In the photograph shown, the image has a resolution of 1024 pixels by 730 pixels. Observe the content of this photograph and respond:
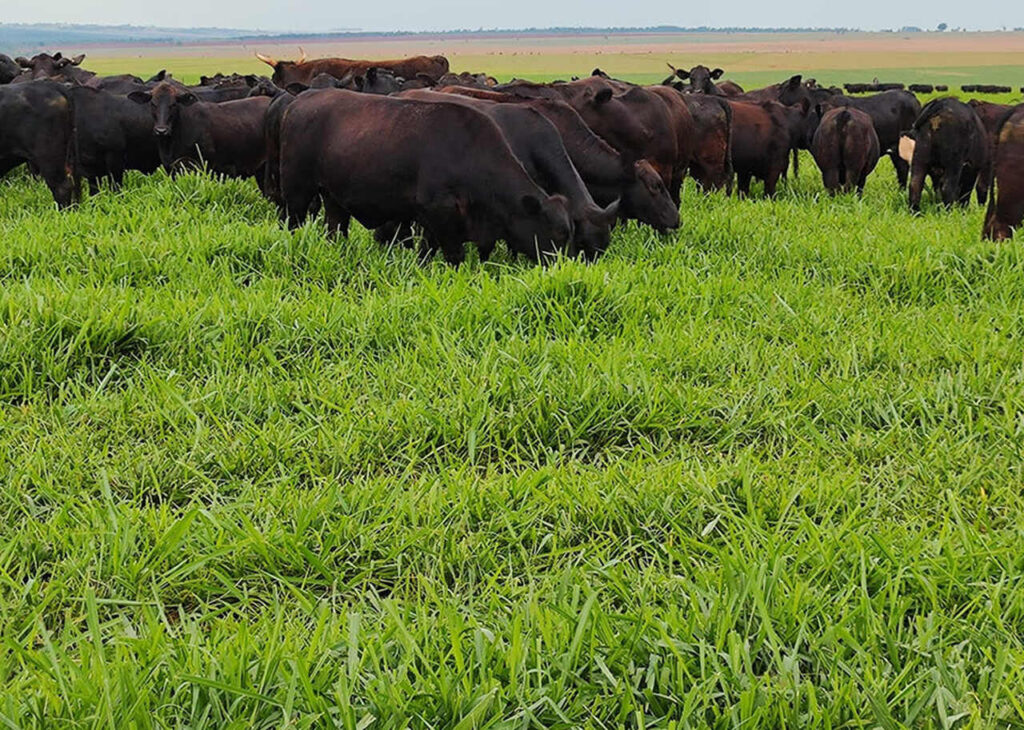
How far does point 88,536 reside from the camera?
274 cm

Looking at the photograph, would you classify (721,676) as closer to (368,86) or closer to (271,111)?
(271,111)

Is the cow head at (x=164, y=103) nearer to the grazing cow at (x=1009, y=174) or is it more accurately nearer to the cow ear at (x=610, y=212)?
the cow ear at (x=610, y=212)

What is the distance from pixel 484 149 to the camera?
6.04 meters

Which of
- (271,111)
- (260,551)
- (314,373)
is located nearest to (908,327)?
(314,373)

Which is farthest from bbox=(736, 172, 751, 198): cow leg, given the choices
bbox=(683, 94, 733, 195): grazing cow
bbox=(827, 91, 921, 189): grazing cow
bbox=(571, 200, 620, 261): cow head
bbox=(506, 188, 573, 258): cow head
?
bbox=(506, 188, 573, 258): cow head

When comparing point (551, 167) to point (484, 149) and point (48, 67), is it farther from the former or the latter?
point (48, 67)

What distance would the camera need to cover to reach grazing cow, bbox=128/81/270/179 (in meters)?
9.83

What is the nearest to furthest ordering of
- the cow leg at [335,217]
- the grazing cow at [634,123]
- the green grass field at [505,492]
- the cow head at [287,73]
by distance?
the green grass field at [505,492] < the cow leg at [335,217] < the grazing cow at [634,123] < the cow head at [287,73]

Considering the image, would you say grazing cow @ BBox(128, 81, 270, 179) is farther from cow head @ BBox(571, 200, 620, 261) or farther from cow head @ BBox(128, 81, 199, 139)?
cow head @ BBox(571, 200, 620, 261)

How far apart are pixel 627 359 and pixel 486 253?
230 cm

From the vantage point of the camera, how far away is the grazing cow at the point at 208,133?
9828mm

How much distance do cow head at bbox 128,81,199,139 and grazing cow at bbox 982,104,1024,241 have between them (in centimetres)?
750

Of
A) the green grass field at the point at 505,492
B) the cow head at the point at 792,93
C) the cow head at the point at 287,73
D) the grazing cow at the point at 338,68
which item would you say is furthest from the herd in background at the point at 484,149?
the grazing cow at the point at 338,68

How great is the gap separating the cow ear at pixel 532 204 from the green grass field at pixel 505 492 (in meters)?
0.53
